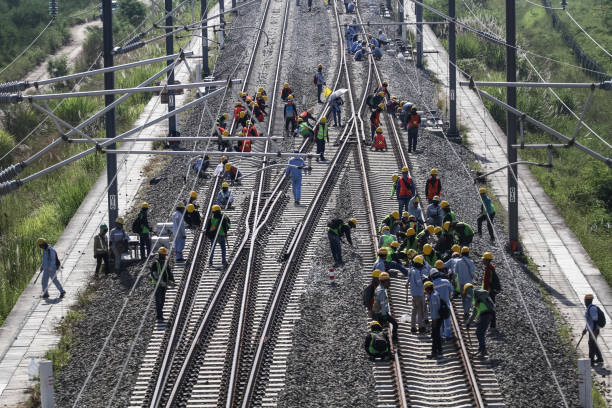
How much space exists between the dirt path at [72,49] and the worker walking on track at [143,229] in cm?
2896

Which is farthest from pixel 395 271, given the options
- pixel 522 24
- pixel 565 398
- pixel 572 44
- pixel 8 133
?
pixel 522 24

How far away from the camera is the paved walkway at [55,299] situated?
21156 millimetres

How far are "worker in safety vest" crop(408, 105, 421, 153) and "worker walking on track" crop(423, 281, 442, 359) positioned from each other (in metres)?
13.0

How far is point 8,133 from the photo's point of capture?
40438mm

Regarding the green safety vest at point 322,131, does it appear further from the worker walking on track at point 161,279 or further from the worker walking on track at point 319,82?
the worker walking on track at point 161,279

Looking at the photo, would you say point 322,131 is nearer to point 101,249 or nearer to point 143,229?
point 143,229

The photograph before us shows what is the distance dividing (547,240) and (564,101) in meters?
14.8

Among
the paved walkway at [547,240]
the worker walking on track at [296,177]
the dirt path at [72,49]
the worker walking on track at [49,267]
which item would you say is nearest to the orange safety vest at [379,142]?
the paved walkway at [547,240]

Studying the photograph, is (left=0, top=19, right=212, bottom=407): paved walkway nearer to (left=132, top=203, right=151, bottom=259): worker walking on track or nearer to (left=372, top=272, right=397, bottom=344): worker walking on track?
(left=132, top=203, right=151, bottom=259): worker walking on track

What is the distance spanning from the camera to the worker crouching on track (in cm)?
1956

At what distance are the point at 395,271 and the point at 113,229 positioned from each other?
6973 millimetres

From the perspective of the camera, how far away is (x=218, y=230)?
24.7m

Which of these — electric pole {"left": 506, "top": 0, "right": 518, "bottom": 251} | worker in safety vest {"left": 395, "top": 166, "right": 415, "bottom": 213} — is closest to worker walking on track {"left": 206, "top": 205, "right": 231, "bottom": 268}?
worker in safety vest {"left": 395, "top": 166, "right": 415, "bottom": 213}

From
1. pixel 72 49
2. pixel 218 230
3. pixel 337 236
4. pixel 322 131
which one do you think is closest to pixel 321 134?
pixel 322 131
